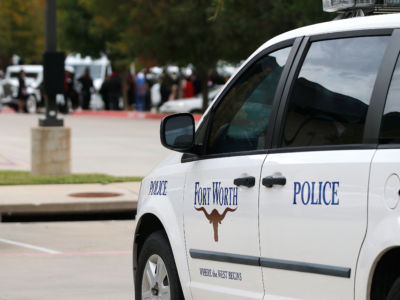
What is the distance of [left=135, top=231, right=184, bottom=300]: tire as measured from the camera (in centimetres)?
615

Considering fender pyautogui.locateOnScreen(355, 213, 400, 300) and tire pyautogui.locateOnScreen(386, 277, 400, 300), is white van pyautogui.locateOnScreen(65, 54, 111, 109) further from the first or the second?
tire pyautogui.locateOnScreen(386, 277, 400, 300)

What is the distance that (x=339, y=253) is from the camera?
184 inches

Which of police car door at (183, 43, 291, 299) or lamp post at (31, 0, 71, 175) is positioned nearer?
police car door at (183, 43, 291, 299)

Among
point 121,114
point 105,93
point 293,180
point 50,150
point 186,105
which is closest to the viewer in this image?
point 293,180

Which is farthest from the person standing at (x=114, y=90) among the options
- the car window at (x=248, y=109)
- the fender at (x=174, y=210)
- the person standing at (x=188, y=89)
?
the car window at (x=248, y=109)

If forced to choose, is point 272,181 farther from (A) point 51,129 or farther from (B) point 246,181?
(A) point 51,129

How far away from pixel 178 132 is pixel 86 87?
142 ft

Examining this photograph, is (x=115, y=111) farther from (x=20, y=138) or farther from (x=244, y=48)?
(x=20, y=138)

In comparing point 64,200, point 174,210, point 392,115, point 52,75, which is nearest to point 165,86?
point 52,75

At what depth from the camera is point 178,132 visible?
5.98m

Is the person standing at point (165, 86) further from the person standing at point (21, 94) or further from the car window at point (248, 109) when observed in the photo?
the car window at point (248, 109)

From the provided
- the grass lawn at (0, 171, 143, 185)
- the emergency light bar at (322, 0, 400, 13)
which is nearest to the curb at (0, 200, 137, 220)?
the grass lawn at (0, 171, 143, 185)

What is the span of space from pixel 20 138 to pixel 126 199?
50.1 feet

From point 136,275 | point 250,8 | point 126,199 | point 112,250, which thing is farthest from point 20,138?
point 136,275
